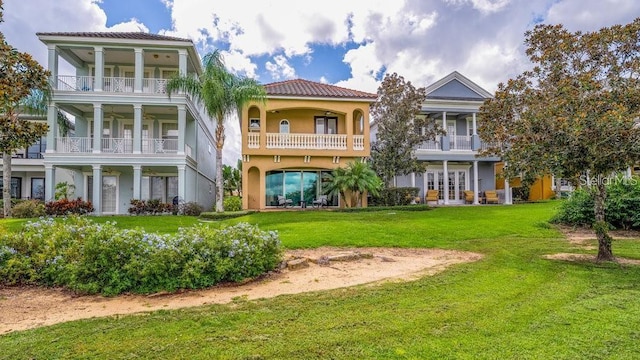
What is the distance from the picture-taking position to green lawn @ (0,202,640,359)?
374cm

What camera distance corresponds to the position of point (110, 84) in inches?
846

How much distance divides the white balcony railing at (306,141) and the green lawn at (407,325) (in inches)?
576

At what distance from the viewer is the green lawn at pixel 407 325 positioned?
374 cm

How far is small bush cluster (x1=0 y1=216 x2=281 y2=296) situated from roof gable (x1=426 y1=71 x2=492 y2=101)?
21.5 metres

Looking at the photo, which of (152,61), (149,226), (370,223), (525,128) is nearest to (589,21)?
(525,128)

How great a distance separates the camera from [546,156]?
308 inches

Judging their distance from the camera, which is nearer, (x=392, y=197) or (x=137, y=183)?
(x=137, y=183)

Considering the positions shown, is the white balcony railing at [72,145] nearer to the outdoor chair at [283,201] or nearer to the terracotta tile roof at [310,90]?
the terracotta tile roof at [310,90]

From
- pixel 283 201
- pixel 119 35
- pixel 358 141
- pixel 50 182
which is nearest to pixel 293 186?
pixel 283 201

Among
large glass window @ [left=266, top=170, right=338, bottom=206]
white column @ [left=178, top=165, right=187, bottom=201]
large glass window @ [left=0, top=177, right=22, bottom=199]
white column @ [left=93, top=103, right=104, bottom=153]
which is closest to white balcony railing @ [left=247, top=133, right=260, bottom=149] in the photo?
large glass window @ [left=266, top=170, right=338, bottom=206]

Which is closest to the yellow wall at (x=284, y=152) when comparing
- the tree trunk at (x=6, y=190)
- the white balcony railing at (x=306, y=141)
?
the white balcony railing at (x=306, y=141)

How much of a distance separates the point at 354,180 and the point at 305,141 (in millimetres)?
3953

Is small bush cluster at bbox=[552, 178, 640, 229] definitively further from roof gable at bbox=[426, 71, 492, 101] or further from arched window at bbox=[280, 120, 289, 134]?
arched window at bbox=[280, 120, 289, 134]

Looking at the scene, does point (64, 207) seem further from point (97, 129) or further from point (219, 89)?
point (219, 89)
